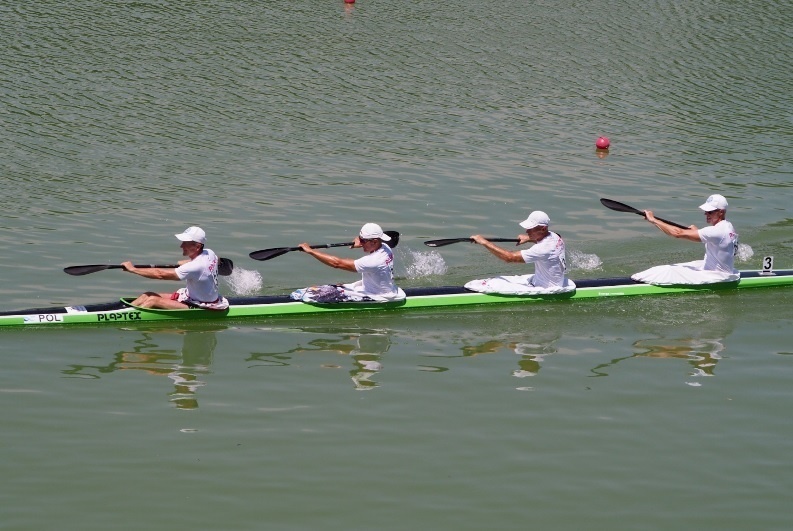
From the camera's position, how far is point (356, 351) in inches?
598

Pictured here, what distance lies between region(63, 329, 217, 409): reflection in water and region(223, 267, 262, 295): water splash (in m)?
2.03

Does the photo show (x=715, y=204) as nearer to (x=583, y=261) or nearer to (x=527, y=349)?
(x=583, y=261)

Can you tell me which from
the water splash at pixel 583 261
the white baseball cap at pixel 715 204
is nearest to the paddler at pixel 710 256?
the white baseball cap at pixel 715 204

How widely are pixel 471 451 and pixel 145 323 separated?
5.50 m

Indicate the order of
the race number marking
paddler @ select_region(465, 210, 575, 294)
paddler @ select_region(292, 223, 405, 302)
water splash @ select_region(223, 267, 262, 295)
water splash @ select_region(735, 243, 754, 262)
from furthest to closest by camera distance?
water splash @ select_region(735, 243, 754, 262) < the race number marking < water splash @ select_region(223, 267, 262, 295) < paddler @ select_region(465, 210, 575, 294) < paddler @ select_region(292, 223, 405, 302)

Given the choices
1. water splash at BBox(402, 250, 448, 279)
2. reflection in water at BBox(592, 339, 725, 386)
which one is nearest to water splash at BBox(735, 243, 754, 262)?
reflection in water at BBox(592, 339, 725, 386)

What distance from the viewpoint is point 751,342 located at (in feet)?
51.6

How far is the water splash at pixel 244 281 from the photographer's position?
17.7 m

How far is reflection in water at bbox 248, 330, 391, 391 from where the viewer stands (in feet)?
47.0

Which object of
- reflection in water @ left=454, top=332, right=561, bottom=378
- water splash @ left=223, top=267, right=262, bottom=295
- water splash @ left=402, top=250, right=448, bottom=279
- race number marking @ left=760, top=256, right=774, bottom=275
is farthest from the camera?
water splash @ left=402, top=250, right=448, bottom=279

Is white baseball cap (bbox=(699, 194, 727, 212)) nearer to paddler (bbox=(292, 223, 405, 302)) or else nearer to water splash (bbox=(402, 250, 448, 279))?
water splash (bbox=(402, 250, 448, 279))

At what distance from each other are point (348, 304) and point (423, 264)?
275cm

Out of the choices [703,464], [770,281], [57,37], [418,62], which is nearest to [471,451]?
[703,464]

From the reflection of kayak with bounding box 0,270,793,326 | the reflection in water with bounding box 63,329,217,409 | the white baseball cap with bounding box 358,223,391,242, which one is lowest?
the reflection in water with bounding box 63,329,217,409
